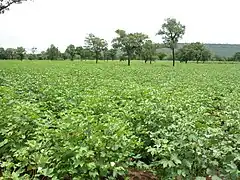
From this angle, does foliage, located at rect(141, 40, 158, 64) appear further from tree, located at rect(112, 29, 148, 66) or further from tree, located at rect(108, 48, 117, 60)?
tree, located at rect(108, 48, 117, 60)

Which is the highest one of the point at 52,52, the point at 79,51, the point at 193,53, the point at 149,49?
the point at 149,49

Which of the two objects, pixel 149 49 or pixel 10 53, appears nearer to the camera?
pixel 149 49

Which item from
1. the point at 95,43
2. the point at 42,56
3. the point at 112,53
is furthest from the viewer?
the point at 42,56

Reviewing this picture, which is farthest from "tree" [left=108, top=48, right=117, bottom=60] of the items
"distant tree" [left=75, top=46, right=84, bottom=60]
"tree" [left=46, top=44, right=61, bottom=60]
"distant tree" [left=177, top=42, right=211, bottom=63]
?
"distant tree" [left=177, top=42, right=211, bottom=63]

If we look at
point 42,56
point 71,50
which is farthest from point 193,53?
point 42,56

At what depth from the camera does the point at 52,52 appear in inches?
3511

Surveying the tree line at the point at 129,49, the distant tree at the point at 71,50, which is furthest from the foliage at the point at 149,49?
the distant tree at the point at 71,50

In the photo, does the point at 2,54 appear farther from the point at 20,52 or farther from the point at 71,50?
the point at 71,50

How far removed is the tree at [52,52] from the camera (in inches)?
3522

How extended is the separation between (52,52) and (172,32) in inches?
1847

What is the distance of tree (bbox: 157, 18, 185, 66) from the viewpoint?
170ft

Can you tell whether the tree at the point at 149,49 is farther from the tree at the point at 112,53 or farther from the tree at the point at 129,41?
the tree at the point at 112,53

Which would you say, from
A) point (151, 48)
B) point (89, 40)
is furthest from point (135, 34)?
point (89, 40)

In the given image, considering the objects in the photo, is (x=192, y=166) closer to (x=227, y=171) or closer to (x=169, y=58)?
(x=227, y=171)
